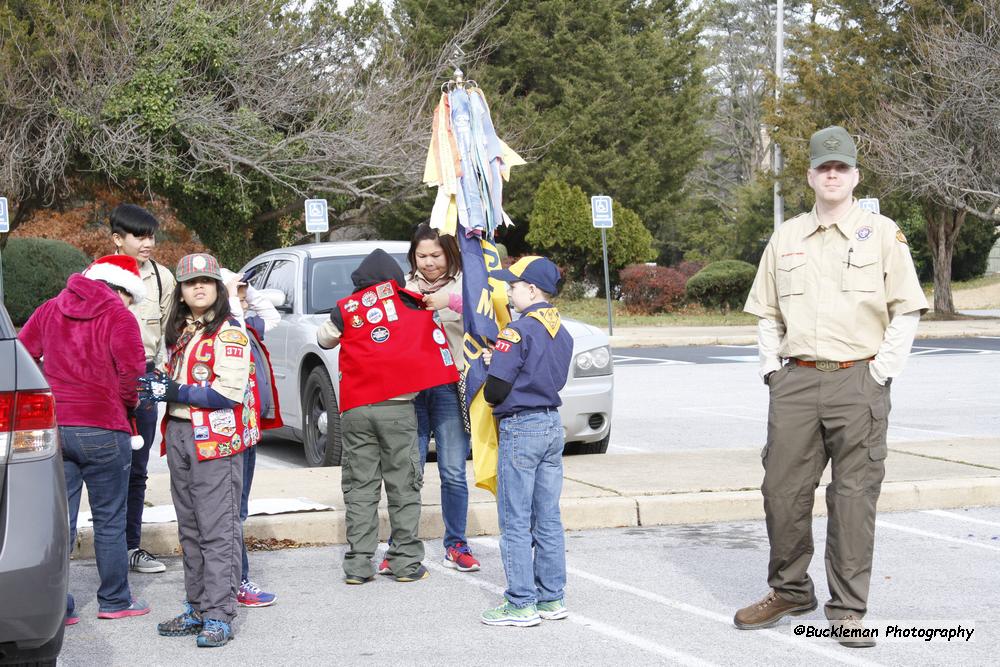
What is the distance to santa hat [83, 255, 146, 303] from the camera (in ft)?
18.4

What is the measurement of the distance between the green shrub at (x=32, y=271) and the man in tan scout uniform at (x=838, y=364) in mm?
25333

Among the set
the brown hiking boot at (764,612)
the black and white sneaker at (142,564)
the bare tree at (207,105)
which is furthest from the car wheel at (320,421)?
the bare tree at (207,105)

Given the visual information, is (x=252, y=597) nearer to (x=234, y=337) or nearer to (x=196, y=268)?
(x=234, y=337)

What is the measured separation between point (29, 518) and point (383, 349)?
2.43 m

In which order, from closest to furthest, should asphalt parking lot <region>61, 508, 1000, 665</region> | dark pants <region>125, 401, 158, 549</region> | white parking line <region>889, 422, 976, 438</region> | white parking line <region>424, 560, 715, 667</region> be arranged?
white parking line <region>424, 560, 715, 667</region>, asphalt parking lot <region>61, 508, 1000, 665</region>, dark pants <region>125, 401, 158, 549</region>, white parking line <region>889, 422, 976, 438</region>

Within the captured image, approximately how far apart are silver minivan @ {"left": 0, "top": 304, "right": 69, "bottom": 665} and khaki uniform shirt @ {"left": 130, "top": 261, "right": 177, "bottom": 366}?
7.54 ft

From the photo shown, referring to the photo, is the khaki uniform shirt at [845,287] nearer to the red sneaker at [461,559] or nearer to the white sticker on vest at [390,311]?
the white sticker on vest at [390,311]

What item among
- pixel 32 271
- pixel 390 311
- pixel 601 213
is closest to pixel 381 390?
pixel 390 311

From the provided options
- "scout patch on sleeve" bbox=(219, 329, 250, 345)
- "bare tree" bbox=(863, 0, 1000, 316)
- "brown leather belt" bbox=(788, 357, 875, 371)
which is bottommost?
"brown leather belt" bbox=(788, 357, 875, 371)

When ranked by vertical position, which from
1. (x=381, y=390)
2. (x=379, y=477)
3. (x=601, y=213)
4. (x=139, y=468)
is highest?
(x=601, y=213)

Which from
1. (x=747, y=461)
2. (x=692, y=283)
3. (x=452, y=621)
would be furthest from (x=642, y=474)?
(x=692, y=283)

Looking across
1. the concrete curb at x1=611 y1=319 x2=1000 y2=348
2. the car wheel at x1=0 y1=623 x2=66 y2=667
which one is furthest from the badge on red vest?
the concrete curb at x1=611 y1=319 x2=1000 y2=348

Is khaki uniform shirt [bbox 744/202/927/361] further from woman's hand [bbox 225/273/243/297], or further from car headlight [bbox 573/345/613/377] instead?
car headlight [bbox 573/345/613/377]

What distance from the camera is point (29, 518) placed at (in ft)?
12.8
